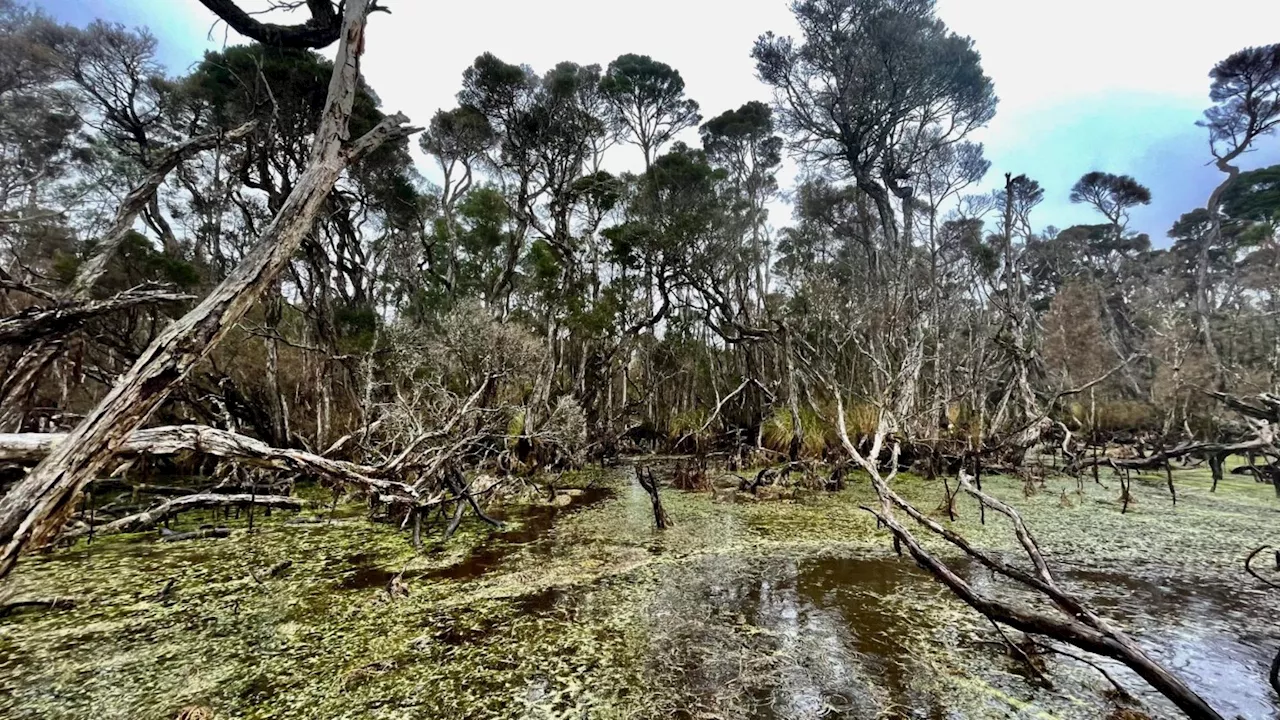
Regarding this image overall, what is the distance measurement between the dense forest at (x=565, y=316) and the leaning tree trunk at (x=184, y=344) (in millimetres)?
12

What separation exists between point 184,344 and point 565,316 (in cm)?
938

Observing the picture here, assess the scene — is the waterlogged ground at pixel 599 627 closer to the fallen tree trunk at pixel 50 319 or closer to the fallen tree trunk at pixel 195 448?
the fallen tree trunk at pixel 195 448

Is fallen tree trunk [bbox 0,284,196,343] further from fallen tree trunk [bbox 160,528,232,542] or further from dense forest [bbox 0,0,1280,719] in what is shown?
fallen tree trunk [bbox 160,528,232,542]

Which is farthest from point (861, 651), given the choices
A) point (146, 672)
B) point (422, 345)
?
point (422, 345)

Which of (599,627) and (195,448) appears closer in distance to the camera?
(195,448)

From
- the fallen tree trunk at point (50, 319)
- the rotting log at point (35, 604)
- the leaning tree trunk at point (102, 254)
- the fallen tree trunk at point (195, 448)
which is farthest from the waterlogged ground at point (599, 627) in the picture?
the fallen tree trunk at point (50, 319)

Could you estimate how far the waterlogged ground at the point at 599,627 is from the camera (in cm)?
219

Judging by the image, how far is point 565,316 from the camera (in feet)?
37.7

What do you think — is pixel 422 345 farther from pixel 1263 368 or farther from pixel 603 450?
pixel 1263 368

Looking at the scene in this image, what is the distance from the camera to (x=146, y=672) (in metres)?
2.42

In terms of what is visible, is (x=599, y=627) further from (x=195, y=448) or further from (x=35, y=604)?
(x=35, y=604)

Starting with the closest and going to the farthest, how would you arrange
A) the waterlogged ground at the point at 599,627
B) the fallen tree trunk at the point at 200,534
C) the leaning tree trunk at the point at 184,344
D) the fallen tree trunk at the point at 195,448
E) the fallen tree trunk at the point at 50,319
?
1. the leaning tree trunk at the point at 184,344
2. the fallen tree trunk at the point at 195,448
3. the waterlogged ground at the point at 599,627
4. the fallen tree trunk at the point at 50,319
5. the fallen tree trunk at the point at 200,534

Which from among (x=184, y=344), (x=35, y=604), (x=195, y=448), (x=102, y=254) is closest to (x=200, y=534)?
(x=35, y=604)

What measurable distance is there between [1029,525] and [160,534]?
8.64 metres
